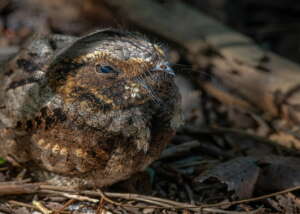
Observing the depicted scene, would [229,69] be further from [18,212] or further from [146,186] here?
[18,212]

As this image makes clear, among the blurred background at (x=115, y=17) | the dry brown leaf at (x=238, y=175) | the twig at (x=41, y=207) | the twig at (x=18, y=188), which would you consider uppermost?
the blurred background at (x=115, y=17)

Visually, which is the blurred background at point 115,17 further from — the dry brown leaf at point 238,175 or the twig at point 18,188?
the twig at point 18,188

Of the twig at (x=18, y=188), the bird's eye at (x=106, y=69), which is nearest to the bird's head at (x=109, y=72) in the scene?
the bird's eye at (x=106, y=69)

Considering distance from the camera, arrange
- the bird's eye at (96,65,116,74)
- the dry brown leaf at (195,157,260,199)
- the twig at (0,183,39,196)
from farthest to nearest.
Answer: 1. the dry brown leaf at (195,157,260,199)
2. the twig at (0,183,39,196)
3. the bird's eye at (96,65,116,74)

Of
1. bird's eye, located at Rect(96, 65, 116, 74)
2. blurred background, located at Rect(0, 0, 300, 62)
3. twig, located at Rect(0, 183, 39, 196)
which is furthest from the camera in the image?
blurred background, located at Rect(0, 0, 300, 62)

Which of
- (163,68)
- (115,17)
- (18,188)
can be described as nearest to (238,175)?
(163,68)

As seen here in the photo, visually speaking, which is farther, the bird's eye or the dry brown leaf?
the dry brown leaf

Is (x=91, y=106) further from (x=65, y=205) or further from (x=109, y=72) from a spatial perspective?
(x=65, y=205)

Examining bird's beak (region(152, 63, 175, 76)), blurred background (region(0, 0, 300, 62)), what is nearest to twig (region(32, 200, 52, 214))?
bird's beak (region(152, 63, 175, 76))

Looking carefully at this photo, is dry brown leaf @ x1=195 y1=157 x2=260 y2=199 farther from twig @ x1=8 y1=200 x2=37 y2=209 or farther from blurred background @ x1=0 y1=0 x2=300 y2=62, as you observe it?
blurred background @ x1=0 y1=0 x2=300 y2=62
